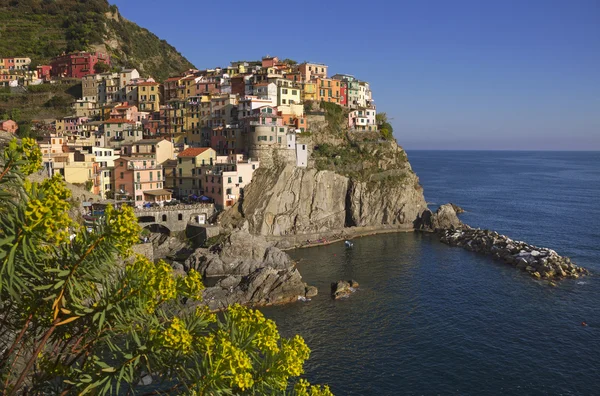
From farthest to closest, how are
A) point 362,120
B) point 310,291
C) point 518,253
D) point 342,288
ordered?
point 362,120
point 518,253
point 342,288
point 310,291

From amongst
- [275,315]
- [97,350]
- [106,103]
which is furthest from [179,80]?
[97,350]

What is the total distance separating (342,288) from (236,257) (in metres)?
12.4

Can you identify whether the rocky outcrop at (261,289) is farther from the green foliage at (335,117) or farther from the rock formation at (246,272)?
the green foliage at (335,117)

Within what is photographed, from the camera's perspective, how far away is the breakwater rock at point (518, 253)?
4925cm

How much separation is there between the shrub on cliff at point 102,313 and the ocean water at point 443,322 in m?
19.8

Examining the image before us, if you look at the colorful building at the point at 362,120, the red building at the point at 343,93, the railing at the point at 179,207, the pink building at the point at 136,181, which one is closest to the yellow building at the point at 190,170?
the pink building at the point at 136,181

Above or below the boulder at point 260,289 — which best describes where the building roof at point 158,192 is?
above

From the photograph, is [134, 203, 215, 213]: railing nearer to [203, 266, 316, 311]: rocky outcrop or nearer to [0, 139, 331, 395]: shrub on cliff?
[203, 266, 316, 311]: rocky outcrop

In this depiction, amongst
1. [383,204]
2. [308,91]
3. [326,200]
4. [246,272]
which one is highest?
[308,91]

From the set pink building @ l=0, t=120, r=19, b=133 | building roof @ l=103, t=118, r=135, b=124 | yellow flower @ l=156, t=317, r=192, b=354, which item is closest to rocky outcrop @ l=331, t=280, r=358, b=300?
yellow flower @ l=156, t=317, r=192, b=354

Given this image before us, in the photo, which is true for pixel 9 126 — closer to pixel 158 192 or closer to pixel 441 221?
pixel 158 192

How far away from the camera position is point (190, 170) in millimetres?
64875

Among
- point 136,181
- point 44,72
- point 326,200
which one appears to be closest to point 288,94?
point 326,200

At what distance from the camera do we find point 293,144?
69.4 meters
